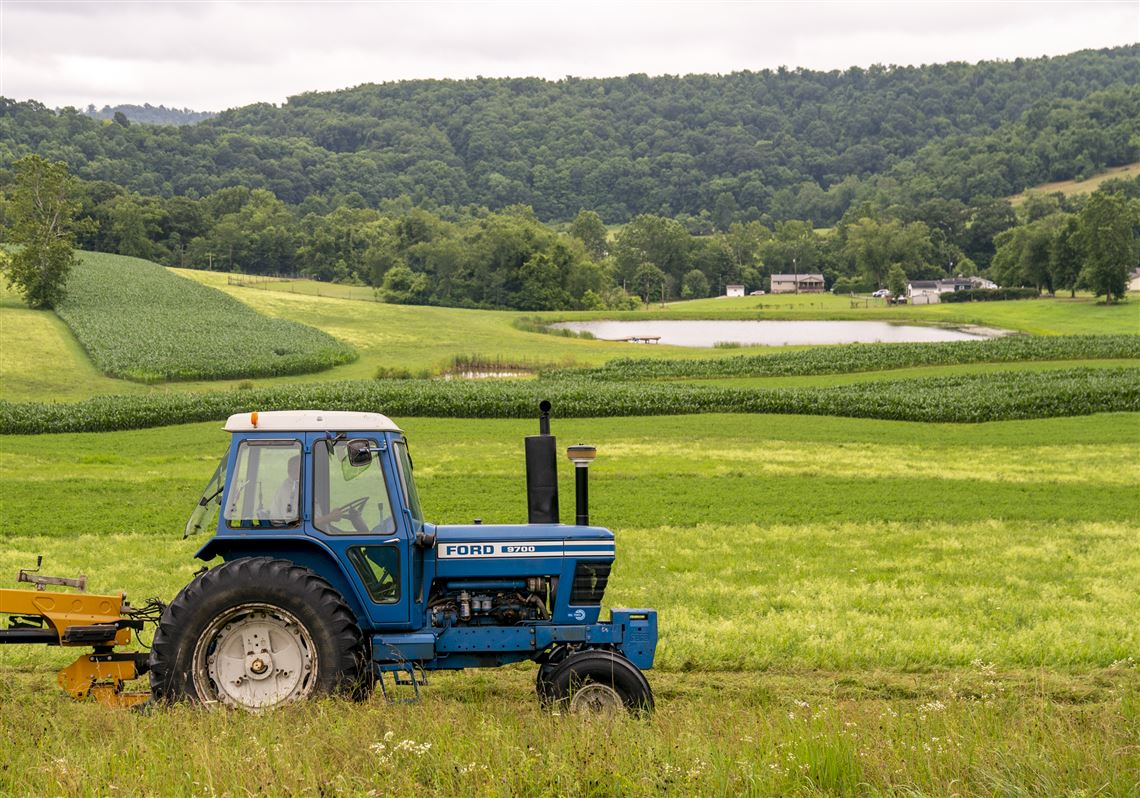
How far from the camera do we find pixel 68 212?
7519 cm

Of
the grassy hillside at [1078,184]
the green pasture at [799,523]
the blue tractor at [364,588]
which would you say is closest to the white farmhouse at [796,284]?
the grassy hillside at [1078,184]

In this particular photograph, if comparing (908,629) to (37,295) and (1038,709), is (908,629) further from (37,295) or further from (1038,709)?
(37,295)

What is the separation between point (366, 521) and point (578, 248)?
4906 inches

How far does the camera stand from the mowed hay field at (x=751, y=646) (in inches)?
241

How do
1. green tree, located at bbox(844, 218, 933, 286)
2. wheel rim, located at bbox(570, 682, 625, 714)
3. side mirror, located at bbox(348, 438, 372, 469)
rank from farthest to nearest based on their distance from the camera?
green tree, located at bbox(844, 218, 933, 286) → wheel rim, located at bbox(570, 682, 625, 714) → side mirror, located at bbox(348, 438, 372, 469)

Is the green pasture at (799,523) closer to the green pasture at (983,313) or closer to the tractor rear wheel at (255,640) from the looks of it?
the tractor rear wheel at (255,640)

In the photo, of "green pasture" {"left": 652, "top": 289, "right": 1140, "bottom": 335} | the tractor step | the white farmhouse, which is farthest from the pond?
the tractor step

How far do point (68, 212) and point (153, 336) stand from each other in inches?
560

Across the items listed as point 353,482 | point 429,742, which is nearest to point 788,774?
point 429,742

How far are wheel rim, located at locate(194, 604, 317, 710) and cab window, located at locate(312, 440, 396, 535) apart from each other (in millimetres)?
797

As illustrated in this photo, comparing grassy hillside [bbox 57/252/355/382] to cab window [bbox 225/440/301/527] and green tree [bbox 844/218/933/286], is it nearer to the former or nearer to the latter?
cab window [bbox 225/440/301/527]

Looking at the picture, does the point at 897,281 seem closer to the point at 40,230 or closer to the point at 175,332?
the point at 175,332

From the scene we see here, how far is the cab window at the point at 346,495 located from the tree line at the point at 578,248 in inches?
2870

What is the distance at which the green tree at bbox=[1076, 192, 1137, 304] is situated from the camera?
3824 inches
